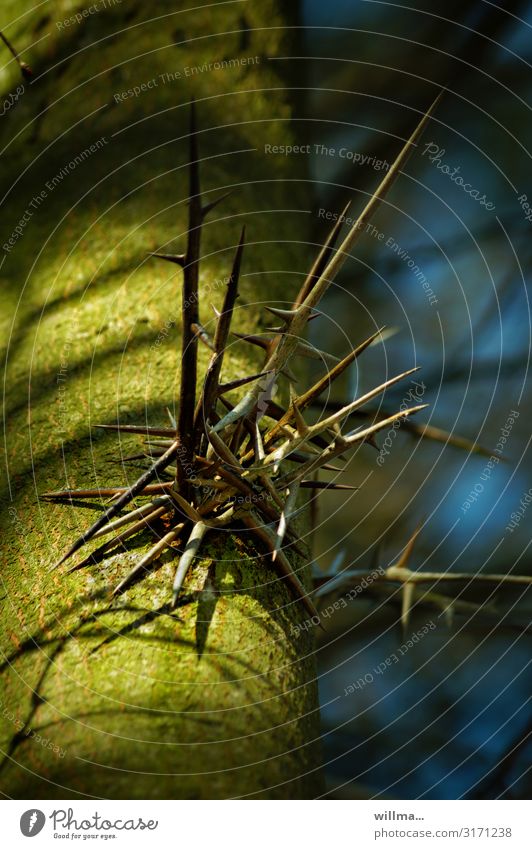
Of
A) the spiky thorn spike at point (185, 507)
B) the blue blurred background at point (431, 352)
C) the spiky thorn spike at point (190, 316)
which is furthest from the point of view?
the blue blurred background at point (431, 352)

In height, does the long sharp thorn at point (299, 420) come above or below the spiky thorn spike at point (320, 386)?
below

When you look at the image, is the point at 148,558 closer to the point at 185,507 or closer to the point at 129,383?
the point at 185,507

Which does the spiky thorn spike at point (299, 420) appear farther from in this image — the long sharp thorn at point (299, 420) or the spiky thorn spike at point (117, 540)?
the spiky thorn spike at point (117, 540)

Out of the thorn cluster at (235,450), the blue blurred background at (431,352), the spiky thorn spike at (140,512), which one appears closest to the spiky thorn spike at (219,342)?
the thorn cluster at (235,450)

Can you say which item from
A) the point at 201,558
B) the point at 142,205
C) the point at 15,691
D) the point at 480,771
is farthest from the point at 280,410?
the point at 480,771

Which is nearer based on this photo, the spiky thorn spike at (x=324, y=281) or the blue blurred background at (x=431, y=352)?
the spiky thorn spike at (x=324, y=281)

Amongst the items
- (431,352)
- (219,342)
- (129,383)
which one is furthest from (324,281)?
(431,352)

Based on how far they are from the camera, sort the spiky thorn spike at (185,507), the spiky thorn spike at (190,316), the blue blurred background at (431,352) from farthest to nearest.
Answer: the blue blurred background at (431,352) → the spiky thorn spike at (185,507) → the spiky thorn spike at (190,316)

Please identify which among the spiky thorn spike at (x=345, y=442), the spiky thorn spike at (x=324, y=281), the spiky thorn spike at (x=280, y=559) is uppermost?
the spiky thorn spike at (x=324, y=281)
